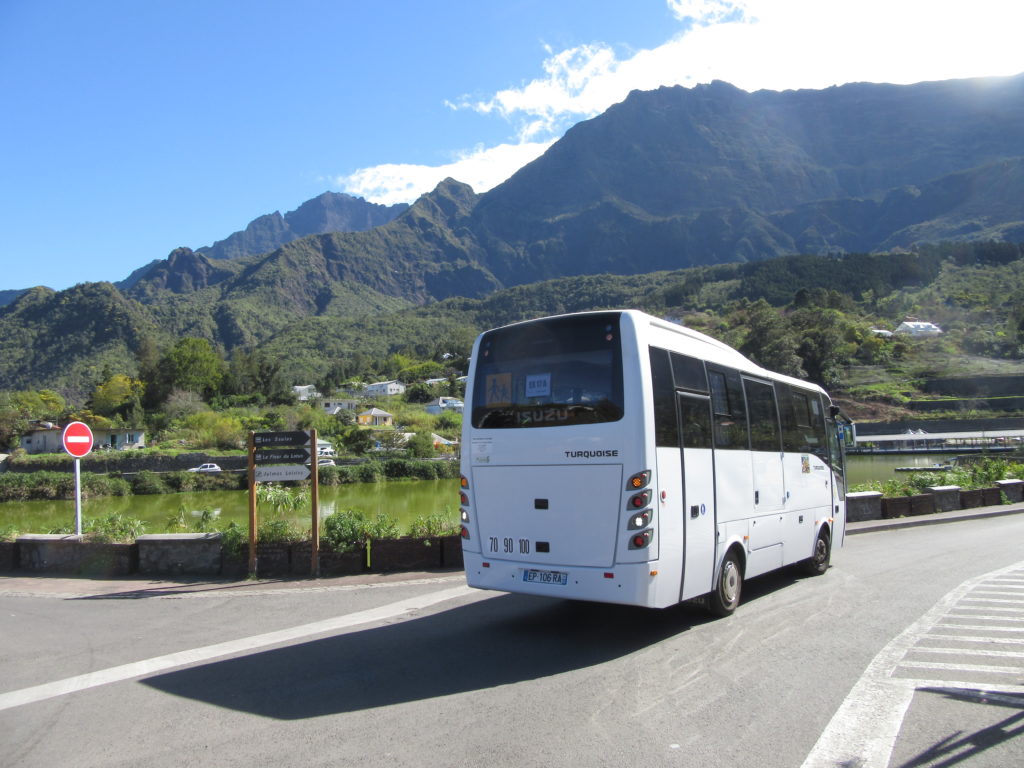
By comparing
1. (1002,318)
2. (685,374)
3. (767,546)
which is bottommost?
(767,546)

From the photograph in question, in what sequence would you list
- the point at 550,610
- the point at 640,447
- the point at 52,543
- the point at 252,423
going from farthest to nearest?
the point at 252,423 < the point at 52,543 < the point at 550,610 < the point at 640,447

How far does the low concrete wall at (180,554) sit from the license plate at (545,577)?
6.08 metres

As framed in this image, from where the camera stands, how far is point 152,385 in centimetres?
11469

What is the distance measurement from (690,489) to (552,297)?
168m

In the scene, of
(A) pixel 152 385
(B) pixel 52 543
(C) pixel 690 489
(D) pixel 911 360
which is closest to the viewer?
(C) pixel 690 489

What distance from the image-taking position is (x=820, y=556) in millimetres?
11320

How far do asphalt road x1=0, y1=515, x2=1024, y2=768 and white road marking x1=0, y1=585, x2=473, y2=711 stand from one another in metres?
0.03

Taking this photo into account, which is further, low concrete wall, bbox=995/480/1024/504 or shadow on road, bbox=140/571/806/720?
low concrete wall, bbox=995/480/1024/504

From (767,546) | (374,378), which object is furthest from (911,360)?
(767,546)

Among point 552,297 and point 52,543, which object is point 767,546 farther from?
point 552,297

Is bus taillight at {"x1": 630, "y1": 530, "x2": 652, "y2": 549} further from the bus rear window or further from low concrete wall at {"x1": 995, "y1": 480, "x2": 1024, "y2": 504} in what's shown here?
low concrete wall at {"x1": 995, "y1": 480, "x2": 1024, "y2": 504}

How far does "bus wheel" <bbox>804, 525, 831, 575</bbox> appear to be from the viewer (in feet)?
36.5

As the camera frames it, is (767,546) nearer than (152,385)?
Yes

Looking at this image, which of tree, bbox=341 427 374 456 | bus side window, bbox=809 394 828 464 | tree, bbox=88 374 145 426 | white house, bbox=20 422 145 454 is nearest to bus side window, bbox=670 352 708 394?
bus side window, bbox=809 394 828 464
